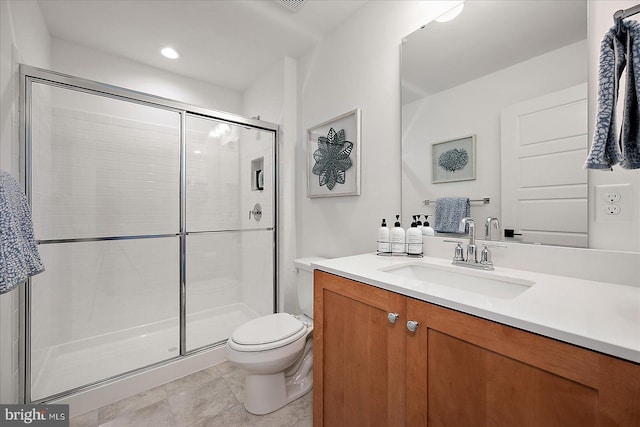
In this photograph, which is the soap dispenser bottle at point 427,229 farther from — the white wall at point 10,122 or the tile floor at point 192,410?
the white wall at point 10,122

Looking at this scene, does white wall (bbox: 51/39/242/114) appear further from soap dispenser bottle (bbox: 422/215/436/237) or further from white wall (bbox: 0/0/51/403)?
soap dispenser bottle (bbox: 422/215/436/237)

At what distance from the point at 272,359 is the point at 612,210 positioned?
1.53 metres

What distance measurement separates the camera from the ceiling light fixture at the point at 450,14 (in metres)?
1.32

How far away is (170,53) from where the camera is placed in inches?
88.3

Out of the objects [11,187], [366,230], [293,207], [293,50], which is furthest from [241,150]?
[11,187]

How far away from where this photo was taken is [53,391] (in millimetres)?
1479

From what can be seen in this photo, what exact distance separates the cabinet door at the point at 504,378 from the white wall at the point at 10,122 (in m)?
1.79

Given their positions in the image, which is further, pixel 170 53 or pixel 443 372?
pixel 170 53

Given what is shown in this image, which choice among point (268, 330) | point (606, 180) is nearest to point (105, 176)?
point (268, 330)

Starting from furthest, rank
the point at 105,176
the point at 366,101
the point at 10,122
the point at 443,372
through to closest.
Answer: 1. the point at 105,176
2. the point at 366,101
3. the point at 10,122
4. the point at 443,372

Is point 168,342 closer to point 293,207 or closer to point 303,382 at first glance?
point 303,382

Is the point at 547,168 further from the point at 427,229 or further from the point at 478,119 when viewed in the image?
the point at 427,229

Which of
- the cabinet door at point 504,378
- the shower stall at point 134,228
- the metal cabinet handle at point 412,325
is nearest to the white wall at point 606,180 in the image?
the cabinet door at point 504,378

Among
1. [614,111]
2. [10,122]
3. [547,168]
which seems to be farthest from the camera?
[10,122]
